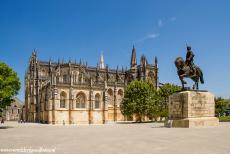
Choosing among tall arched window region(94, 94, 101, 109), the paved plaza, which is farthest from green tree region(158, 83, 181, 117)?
the paved plaza

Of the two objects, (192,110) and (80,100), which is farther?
(80,100)

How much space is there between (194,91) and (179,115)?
258cm

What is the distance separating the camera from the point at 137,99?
54594 millimetres

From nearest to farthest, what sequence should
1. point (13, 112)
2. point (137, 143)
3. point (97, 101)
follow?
1. point (137, 143)
2. point (97, 101)
3. point (13, 112)

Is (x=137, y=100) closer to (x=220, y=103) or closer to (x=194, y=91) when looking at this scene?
(x=194, y=91)

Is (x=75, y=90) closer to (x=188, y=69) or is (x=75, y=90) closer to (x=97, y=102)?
(x=97, y=102)

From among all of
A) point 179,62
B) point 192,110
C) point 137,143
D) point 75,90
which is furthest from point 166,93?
point 137,143

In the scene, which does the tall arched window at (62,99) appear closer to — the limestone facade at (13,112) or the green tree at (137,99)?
the green tree at (137,99)

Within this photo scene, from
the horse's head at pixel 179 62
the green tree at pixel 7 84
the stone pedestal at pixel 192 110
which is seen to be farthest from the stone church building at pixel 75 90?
the horse's head at pixel 179 62

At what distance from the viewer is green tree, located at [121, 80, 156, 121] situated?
53.9 m

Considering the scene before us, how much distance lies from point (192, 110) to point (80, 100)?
40.1m

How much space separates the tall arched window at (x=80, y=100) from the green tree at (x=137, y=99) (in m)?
10.4

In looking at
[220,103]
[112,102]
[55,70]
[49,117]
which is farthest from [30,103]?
[220,103]

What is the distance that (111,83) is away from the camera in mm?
74562
